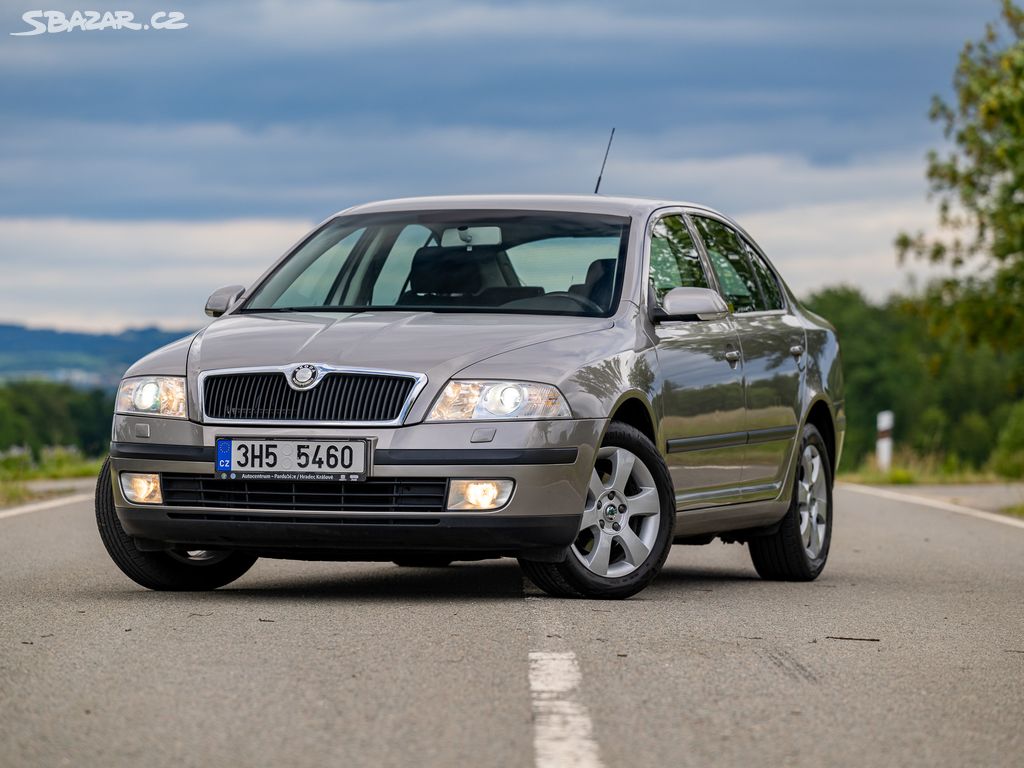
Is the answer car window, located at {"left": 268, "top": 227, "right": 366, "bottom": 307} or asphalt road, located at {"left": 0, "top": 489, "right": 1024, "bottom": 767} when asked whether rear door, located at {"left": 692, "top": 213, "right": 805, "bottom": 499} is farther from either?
car window, located at {"left": 268, "top": 227, "right": 366, "bottom": 307}

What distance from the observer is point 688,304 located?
8.51m

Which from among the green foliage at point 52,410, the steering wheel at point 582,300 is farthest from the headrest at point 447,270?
the green foliage at point 52,410

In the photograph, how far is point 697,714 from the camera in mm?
5219

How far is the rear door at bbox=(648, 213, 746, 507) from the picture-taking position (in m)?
8.66

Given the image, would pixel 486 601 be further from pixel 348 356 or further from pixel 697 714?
pixel 697 714

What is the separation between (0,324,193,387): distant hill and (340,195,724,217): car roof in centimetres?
15373

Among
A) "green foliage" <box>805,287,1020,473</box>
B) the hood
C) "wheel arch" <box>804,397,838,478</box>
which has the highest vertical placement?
the hood

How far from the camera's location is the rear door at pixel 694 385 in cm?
866

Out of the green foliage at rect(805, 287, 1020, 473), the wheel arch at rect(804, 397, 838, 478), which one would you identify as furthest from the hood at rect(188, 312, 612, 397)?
the green foliage at rect(805, 287, 1020, 473)

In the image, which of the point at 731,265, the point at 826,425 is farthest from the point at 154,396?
the point at 826,425

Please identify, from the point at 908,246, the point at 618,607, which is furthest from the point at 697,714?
the point at 908,246

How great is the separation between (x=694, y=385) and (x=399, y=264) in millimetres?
1470

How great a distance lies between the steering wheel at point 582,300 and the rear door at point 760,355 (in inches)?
47.9

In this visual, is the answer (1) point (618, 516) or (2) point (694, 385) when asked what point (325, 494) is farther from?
(2) point (694, 385)
